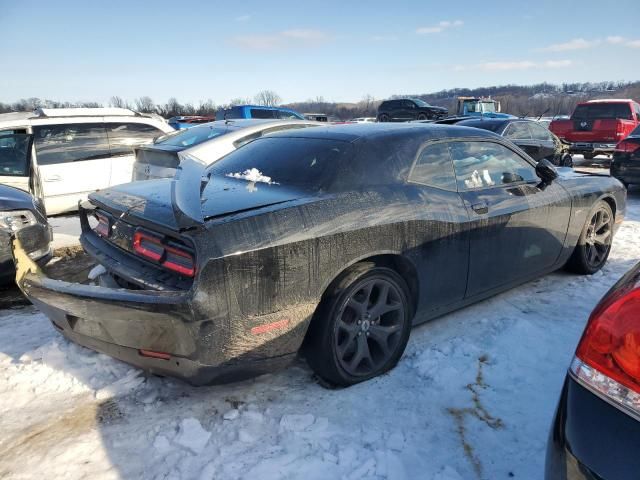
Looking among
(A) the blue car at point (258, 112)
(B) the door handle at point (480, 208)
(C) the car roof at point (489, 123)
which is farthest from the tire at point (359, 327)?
(A) the blue car at point (258, 112)

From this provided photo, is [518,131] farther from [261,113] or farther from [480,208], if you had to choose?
[261,113]

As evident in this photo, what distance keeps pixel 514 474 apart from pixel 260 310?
1387 mm

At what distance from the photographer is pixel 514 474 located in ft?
7.09

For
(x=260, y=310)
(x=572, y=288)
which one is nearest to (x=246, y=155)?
(x=260, y=310)

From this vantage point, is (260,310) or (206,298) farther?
(260,310)

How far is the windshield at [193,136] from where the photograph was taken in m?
5.92

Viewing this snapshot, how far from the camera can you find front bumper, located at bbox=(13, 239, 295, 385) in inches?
85.9

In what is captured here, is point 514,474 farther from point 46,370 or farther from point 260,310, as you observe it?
point 46,370

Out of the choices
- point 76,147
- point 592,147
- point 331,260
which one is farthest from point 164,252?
point 592,147

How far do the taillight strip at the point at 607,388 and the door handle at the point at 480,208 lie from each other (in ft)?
6.32

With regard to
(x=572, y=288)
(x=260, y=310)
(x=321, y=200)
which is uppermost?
(x=321, y=200)

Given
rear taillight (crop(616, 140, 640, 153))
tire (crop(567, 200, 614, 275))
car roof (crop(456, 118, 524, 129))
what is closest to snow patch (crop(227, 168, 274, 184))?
tire (crop(567, 200, 614, 275))

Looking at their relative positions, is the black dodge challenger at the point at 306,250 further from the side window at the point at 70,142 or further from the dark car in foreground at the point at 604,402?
the side window at the point at 70,142

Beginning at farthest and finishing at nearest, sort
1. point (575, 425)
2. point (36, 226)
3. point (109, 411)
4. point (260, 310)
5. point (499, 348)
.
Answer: point (36, 226)
point (499, 348)
point (109, 411)
point (260, 310)
point (575, 425)
